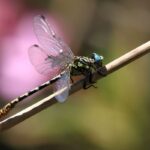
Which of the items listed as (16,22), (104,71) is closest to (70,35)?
(16,22)

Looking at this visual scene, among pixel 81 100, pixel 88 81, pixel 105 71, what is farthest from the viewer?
pixel 81 100

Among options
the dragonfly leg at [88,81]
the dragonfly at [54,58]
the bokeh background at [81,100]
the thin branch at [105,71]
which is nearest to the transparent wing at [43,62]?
the dragonfly at [54,58]

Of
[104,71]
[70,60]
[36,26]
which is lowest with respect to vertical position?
[104,71]

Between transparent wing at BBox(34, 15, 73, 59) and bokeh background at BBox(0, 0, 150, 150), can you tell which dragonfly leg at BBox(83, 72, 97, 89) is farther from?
bokeh background at BBox(0, 0, 150, 150)

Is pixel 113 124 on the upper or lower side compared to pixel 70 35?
lower

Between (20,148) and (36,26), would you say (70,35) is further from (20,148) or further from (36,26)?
(36,26)

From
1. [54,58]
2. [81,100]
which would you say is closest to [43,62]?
[54,58]

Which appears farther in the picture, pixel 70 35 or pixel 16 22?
pixel 70 35

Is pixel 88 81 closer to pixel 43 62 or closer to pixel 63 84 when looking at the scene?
pixel 63 84

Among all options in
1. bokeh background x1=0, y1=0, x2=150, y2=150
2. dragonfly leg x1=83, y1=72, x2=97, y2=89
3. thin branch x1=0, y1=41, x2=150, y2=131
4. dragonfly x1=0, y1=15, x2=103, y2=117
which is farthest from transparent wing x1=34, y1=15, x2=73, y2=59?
bokeh background x1=0, y1=0, x2=150, y2=150
